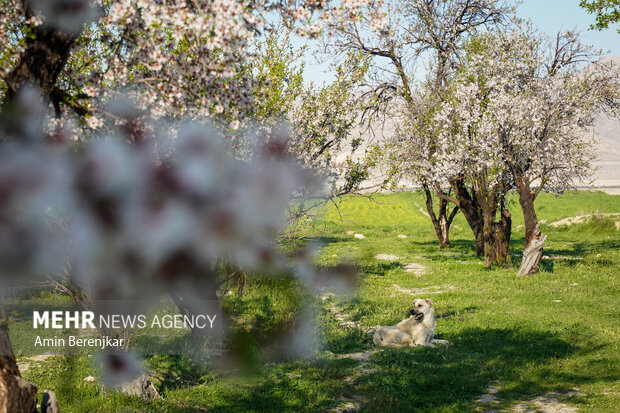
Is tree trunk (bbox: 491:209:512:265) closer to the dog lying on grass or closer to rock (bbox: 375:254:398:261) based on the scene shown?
rock (bbox: 375:254:398:261)

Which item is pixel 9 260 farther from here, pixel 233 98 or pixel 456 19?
pixel 456 19

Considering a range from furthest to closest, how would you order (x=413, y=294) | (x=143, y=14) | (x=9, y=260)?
(x=413, y=294) → (x=9, y=260) → (x=143, y=14)

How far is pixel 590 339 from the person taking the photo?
14117mm

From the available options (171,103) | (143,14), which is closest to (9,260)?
(171,103)

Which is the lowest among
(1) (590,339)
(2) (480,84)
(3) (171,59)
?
(1) (590,339)

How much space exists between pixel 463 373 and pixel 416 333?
2.43m

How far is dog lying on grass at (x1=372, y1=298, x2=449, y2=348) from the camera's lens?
14.1 meters

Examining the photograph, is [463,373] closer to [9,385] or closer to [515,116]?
[9,385]

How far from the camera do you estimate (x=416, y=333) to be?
560 inches

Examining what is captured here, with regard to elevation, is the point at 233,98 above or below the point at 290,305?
above

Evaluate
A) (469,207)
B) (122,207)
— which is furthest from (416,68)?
(122,207)

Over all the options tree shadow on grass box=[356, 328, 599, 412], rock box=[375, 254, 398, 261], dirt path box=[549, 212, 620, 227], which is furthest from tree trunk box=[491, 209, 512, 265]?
dirt path box=[549, 212, 620, 227]

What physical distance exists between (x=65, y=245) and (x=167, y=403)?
3.23 meters

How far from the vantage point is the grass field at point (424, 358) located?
10.2 m
